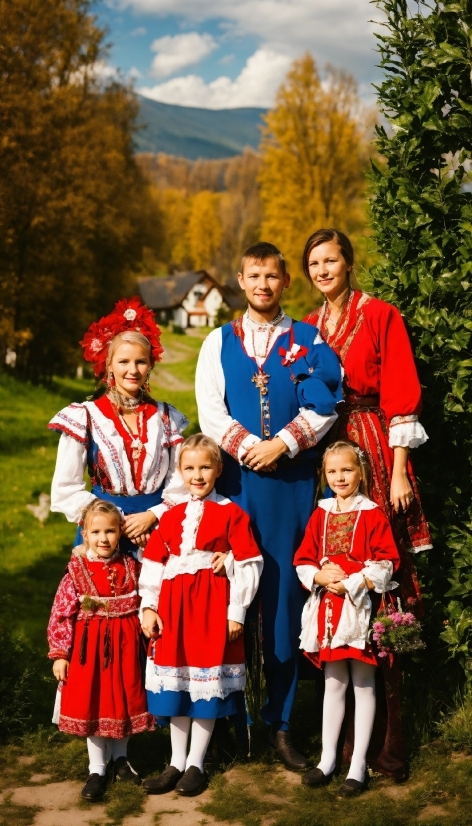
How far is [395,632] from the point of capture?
3.76 m

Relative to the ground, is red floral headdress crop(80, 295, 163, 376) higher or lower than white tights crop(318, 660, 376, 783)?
higher

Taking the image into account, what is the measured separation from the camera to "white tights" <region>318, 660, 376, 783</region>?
3902 mm

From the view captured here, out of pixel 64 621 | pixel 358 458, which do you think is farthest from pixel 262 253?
pixel 64 621

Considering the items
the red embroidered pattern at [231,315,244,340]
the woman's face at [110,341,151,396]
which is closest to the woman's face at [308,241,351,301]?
the red embroidered pattern at [231,315,244,340]

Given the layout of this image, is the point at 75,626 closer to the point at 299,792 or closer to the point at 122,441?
the point at 122,441

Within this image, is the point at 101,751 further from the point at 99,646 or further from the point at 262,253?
the point at 262,253

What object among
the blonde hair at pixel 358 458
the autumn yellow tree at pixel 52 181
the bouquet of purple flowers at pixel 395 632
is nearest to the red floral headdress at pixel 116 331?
the blonde hair at pixel 358 458

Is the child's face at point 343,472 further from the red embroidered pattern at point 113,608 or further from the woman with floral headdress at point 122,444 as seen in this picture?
the red embroidered pattern at point 113,608

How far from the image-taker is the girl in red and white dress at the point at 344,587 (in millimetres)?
3812

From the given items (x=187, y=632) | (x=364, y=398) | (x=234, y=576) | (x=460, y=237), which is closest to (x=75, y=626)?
(x=187, y=632)

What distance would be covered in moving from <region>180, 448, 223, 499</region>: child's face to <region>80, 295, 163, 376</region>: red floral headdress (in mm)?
575

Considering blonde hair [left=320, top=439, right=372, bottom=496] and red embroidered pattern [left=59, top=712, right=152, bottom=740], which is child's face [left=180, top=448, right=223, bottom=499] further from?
red embroidered pattern [left=59, top=712, right=152, bottom=740]

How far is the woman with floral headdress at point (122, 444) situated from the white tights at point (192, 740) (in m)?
0.84

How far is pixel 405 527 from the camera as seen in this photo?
4152mm
